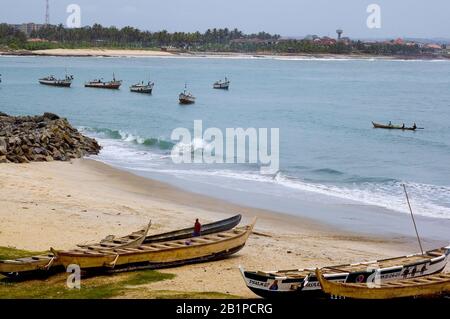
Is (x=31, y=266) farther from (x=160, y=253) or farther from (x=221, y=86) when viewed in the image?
(x=221, y=86)

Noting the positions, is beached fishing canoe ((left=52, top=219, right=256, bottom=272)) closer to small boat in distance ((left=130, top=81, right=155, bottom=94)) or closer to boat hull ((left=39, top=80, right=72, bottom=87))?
small boat in distance ((left=130, top=81, right=155, bottom=94))

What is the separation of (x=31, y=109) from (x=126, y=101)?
1804cm

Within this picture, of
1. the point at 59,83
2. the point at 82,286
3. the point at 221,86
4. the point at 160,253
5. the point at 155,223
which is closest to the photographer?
the point at 82,286

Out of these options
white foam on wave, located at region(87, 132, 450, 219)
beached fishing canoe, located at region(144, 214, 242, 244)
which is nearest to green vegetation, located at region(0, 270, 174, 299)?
beached fishing canoe, located at region(144, 214, 242, 244)

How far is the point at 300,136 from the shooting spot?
63938mm

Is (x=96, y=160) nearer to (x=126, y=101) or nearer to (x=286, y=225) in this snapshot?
(x=286, y=225)

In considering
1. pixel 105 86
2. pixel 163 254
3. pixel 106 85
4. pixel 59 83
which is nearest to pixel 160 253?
pixel 163 254

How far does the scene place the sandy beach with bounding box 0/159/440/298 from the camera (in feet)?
75.2

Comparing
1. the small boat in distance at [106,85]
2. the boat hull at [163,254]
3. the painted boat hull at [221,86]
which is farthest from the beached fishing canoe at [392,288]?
the painted boat hull at [221,86]

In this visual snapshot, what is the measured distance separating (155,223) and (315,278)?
34.4 ft

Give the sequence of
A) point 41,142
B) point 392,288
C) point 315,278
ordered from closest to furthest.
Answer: point 392,288
point 315,278
point 41,142
